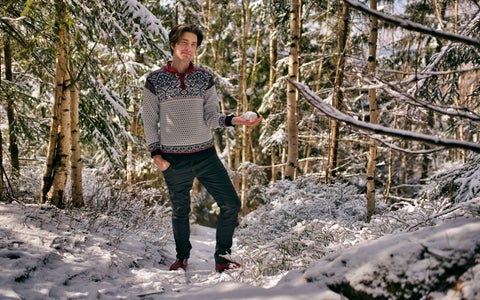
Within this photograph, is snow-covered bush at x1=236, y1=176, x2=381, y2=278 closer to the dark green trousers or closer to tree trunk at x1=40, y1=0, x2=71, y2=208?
the dark green trousers

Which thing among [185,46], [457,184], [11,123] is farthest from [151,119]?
[11,123]

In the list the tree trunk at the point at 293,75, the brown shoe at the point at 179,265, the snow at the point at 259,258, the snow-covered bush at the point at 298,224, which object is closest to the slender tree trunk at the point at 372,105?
the snow-covered bush at the point at 298,224

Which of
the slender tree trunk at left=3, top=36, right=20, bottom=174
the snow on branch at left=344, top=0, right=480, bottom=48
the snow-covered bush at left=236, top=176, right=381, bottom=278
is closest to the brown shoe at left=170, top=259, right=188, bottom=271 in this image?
the snow-covered bush at left=236, top=176, right=381, bottom=278

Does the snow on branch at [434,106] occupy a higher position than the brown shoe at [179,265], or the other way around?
the snow on branch at [434,106]

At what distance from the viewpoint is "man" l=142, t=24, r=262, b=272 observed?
9.77ft

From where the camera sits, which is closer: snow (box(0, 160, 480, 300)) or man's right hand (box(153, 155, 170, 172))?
snow (box(0, 160, 480, 300))

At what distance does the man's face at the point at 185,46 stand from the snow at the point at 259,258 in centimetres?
182

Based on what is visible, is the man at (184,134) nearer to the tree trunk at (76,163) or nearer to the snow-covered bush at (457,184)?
the tree trunk at (76,163)

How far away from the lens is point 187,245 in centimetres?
319

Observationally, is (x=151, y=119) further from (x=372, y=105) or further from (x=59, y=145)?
(x=372, y=105)

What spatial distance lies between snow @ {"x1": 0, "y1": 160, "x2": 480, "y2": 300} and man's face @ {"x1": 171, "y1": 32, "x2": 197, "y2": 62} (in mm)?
1817

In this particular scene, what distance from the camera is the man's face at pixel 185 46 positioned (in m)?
2.97

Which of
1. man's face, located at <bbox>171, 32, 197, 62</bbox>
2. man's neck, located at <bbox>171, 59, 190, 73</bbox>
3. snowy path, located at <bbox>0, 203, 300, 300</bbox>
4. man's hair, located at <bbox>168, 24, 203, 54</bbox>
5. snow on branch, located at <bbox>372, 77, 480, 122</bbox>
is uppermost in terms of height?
man's hair, located at <bbox>168, 24, 203, 54</bbox>

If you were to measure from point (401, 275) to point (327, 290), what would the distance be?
352 millimetres
